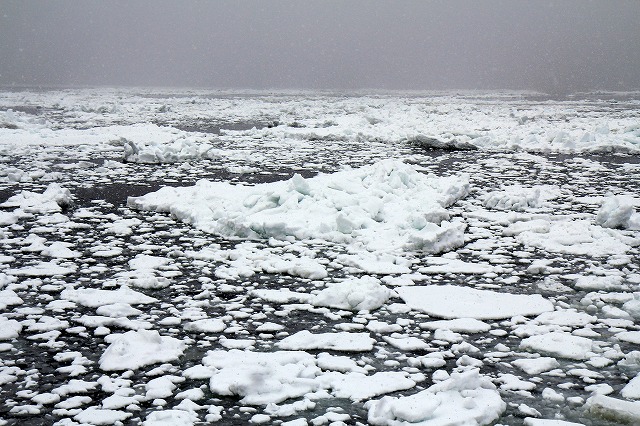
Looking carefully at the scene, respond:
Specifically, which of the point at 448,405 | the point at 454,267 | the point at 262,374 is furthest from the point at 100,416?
the point at 454,267

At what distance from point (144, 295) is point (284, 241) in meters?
1.82

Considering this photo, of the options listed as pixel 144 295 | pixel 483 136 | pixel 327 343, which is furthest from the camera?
pixel 483 136

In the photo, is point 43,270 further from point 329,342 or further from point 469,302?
point 469,302

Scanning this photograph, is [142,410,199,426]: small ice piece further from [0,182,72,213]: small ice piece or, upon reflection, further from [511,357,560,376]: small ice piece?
[0,182,72,213]: small ice piece

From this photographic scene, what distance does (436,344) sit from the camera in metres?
3.46

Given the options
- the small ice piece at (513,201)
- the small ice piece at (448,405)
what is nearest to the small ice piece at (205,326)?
the small ice piece at (448,405)

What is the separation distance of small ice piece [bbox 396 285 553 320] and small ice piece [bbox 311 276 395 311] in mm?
216

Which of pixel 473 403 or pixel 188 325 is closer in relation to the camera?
pixel 473 403

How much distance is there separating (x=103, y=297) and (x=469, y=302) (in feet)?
8.59

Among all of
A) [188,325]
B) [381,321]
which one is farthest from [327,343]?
[188,325]

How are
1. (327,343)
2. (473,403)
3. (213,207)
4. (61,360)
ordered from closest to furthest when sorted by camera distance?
(473,403), (61,360), (327,343), (213,207)

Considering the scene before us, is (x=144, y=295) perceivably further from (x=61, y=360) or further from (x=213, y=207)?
(x=213, y=207)

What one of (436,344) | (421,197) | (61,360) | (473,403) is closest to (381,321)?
(436,344)

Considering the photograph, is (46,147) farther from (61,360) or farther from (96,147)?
(61,360)
